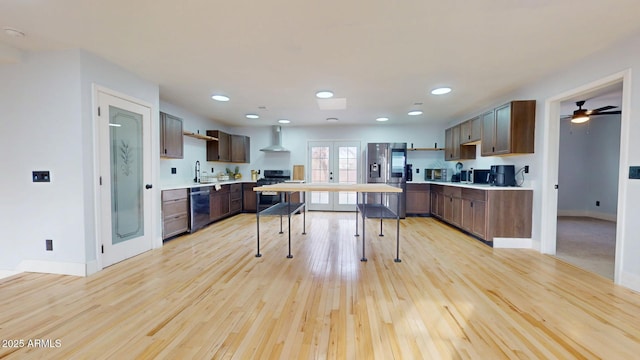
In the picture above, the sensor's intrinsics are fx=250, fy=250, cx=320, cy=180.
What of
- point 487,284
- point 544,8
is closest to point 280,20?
point 544,8

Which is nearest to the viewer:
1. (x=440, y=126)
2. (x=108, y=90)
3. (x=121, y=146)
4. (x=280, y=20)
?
(x=280, y=20)

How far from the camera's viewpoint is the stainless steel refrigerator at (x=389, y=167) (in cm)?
582

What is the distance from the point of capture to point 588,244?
375cm

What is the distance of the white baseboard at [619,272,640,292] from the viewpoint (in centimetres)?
226

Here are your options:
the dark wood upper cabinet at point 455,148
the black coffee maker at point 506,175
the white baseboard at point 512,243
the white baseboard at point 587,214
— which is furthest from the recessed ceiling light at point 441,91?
the white baseboard at point 587,214

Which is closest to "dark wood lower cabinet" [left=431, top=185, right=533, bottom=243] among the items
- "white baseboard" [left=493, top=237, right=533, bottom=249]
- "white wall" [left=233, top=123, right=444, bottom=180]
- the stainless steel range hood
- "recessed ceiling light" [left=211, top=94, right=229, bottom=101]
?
"white baseboard" [left=493, top=237, right=533, bottom=249]

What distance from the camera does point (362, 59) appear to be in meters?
2.69

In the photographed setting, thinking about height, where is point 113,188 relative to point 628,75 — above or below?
below

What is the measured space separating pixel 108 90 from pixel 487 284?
14.8 feet

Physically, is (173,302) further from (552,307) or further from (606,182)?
(606,182)

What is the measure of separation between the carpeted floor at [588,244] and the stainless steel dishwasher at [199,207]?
544 cm

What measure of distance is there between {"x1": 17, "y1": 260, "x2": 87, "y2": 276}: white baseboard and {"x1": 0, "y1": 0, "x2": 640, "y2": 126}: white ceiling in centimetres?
219

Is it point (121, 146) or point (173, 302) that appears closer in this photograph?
point (173, 302)

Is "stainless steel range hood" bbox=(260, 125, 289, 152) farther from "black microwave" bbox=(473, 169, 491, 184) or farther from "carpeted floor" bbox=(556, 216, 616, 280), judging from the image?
"carpeted floor" bbox=(556, 216, 616, 280)
